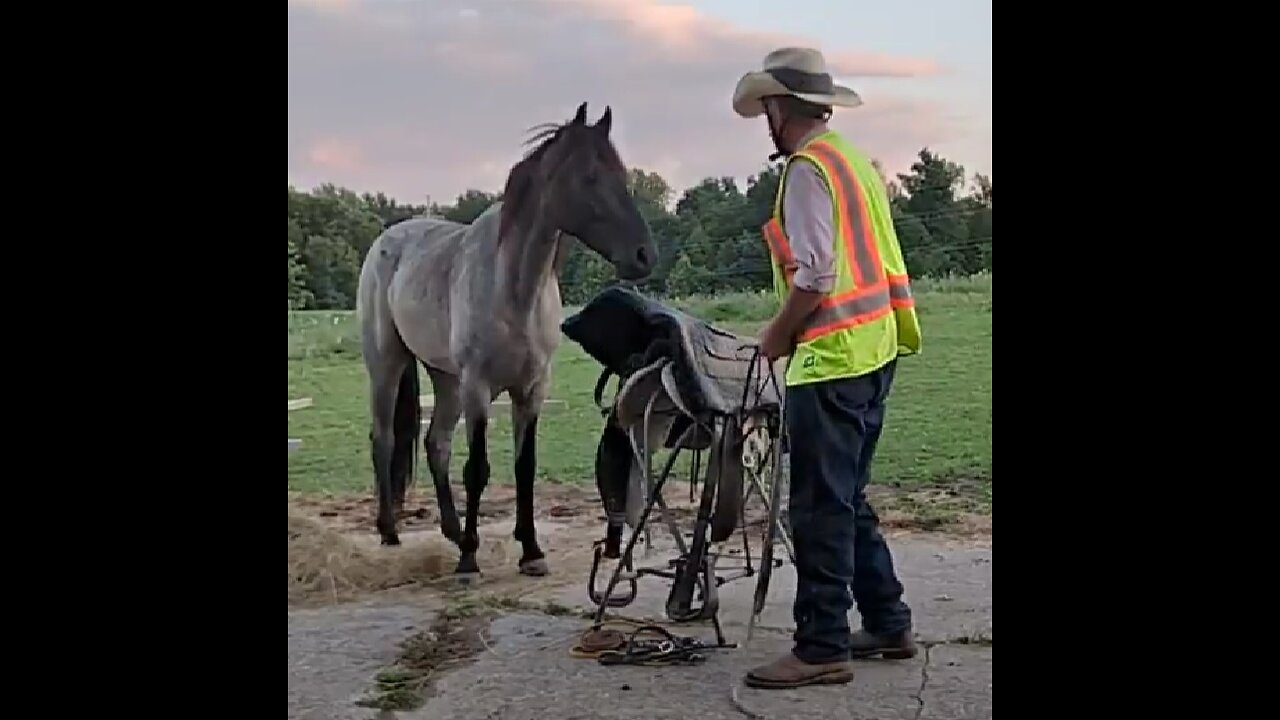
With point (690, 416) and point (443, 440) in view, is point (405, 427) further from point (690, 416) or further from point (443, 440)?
point (690, 416)

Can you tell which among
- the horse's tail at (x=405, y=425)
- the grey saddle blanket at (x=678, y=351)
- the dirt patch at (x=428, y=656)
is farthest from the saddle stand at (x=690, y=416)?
the horse's tail at (x=405, y=425)

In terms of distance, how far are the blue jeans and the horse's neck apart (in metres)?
1.61

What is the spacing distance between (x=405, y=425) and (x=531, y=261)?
1.10m

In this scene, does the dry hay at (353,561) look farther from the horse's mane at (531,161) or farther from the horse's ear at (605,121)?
the horse's ear at (605,121)

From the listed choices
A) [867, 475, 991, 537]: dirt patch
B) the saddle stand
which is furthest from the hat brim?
[867, 475, 991, 537]: dirt patch

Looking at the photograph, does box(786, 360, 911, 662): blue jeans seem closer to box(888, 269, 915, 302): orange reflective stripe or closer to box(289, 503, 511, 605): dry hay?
box(888, 269, 915, 302): orange reflective stripe

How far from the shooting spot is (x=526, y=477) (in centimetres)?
476

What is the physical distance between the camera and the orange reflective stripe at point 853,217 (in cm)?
300

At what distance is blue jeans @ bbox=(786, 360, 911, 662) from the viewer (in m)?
3.05
